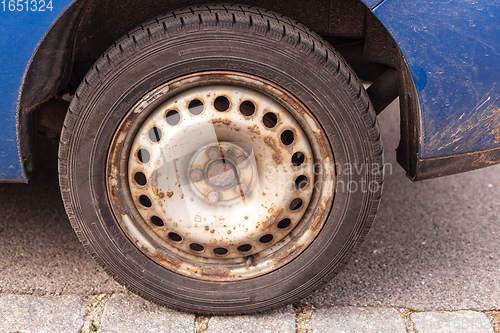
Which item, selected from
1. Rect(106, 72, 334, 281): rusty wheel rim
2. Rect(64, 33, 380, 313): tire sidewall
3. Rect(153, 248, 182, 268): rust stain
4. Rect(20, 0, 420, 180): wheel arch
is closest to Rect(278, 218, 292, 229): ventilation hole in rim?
Rect(106, 72, 334, 281): rusty wheel rim

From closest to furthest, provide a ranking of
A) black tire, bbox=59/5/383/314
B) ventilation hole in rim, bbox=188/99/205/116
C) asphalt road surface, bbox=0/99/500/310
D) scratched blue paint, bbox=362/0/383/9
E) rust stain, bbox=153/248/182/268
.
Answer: scratched blue paint, bbox=362/0/383/9 → black tire, bbox=59/5/383/314 → ventilation hole in rim, bbox=188/99/205/116 → rust stain, bbox=153/248/182/268 → asphalt road surface, bbox=0/99/500/310

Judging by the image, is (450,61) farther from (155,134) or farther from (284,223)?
(155,134)

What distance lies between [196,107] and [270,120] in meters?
0.30

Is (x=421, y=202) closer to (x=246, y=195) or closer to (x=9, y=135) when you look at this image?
(x=246, y=195)

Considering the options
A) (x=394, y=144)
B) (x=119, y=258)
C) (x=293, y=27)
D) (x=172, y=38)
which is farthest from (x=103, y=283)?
(x=394, y=144)

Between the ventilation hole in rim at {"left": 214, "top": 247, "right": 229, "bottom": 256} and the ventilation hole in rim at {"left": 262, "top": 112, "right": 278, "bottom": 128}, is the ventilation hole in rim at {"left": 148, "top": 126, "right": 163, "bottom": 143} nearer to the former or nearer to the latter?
the ventilation hole in rim at {"left": 262, "top": 112, "right": 278, "bottom": 128}

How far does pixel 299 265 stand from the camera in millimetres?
1733

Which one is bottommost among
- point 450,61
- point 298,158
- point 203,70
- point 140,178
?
point 140,178

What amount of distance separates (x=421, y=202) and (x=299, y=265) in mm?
1409

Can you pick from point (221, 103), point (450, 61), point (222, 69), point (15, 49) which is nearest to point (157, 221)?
point (221, 103)

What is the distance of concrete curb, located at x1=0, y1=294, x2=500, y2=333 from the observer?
5.66 ft

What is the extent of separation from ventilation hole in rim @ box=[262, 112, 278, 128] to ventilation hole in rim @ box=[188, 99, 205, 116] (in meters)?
0.25

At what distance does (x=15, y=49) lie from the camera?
4.79 ft

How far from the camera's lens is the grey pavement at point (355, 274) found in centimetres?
178
